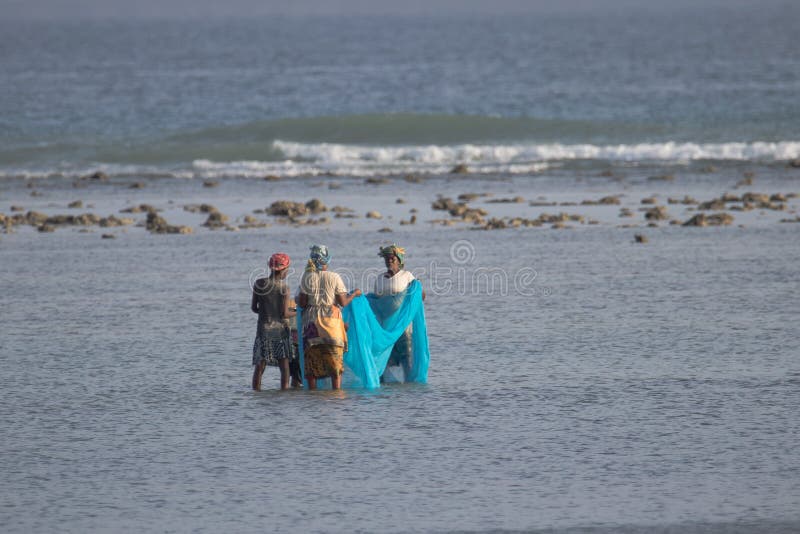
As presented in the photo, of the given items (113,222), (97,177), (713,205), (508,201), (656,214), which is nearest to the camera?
(656,214)

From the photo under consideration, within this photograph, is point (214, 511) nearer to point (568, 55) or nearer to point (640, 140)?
point (640, 140)

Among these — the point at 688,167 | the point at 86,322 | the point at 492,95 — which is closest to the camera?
the point at 86,322

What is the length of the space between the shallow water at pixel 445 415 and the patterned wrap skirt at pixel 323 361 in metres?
0.23

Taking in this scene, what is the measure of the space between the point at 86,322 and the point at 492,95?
57557 millimetres

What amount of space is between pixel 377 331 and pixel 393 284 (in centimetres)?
48

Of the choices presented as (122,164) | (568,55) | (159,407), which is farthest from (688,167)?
(568,55)

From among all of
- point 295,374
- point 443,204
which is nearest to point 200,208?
point 443,204

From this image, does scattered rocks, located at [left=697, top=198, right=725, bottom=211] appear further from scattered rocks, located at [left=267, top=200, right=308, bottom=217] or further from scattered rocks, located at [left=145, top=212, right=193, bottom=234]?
scattered rocks, located at [left=145, top=212, right=193, bottom=234]

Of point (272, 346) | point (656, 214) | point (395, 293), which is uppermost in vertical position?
point (656, 214)

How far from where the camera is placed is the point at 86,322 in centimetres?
Answer: 1662

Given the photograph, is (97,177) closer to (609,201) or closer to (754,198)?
(609,201)

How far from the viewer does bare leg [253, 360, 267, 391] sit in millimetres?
12562

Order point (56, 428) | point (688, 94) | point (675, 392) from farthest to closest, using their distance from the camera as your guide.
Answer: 1. point (688, 94)
2. point (675, 392)
3. point (56, 428)

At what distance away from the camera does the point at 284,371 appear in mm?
12711
